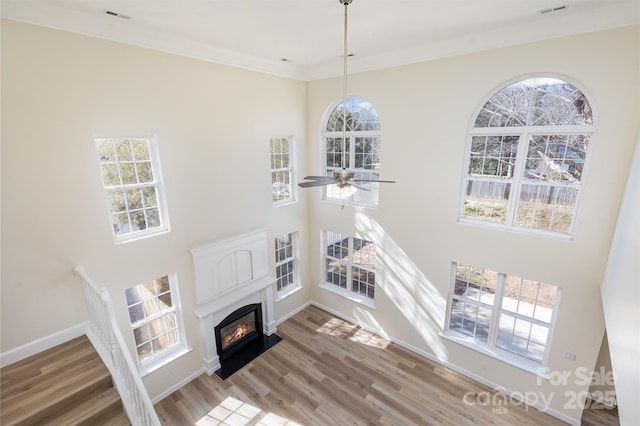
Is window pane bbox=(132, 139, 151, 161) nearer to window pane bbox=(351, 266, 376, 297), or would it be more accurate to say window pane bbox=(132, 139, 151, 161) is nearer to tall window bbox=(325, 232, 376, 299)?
tall window bbox=(325, 232, 376, 299)

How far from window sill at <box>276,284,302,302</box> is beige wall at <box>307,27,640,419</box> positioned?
146 centimetres

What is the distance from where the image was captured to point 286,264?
6871mm

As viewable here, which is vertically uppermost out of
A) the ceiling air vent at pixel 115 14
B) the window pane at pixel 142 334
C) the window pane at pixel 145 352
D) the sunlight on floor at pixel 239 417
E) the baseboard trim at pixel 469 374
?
the ceiling air vent at pixel 115 14

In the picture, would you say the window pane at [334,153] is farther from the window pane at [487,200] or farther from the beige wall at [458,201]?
the window pane at [487,200]

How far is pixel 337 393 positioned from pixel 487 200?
3.96 m

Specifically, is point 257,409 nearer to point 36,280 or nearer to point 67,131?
point 36,280

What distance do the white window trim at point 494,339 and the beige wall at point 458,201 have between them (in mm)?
94

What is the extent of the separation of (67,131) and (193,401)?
4.28 meters

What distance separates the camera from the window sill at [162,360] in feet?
14.9

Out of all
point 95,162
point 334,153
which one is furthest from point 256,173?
point 95,162

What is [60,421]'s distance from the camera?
2676 millimetres

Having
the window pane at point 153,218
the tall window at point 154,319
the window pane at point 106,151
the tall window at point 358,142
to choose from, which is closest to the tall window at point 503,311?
the tall window at point 358,142

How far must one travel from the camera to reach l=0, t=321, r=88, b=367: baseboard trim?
3.25m

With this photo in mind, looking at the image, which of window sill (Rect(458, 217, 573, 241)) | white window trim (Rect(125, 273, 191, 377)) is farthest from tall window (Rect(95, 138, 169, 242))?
window sill (Rect(458, 217, 573, 241))
